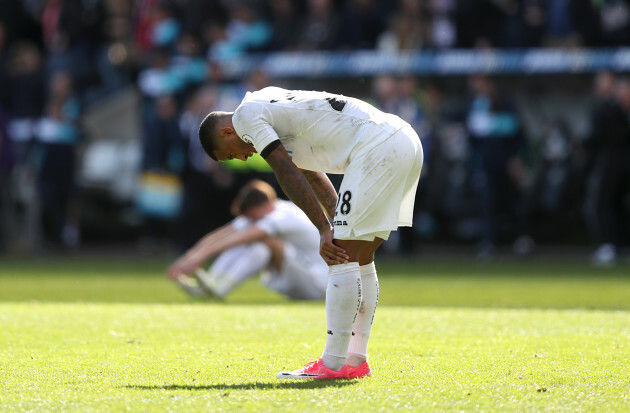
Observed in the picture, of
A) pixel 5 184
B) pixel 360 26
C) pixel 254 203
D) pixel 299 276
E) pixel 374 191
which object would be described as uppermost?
pixel 360 26

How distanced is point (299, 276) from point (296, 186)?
5.61 metres

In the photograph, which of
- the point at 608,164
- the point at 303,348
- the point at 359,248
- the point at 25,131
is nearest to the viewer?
the point at 359,248

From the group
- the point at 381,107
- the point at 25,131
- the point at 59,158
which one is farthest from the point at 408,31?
the point at 25,131

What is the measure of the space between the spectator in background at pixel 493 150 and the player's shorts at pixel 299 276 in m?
5.70

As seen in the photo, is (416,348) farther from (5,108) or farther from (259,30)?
(5,108)

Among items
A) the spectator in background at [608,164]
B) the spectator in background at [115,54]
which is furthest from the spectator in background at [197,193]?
the spectator in background at [608,164]

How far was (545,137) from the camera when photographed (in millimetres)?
17547

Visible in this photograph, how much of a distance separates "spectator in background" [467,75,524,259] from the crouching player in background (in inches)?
228

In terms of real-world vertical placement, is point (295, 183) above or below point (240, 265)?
above

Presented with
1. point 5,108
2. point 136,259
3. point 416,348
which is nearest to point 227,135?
point 416,348

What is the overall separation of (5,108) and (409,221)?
15422 millimetres

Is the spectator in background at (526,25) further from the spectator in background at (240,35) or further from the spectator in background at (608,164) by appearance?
the spectator in background at (240,35)

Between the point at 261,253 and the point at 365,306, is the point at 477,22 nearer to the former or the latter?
the point at 261,253

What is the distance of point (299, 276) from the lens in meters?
11.4
